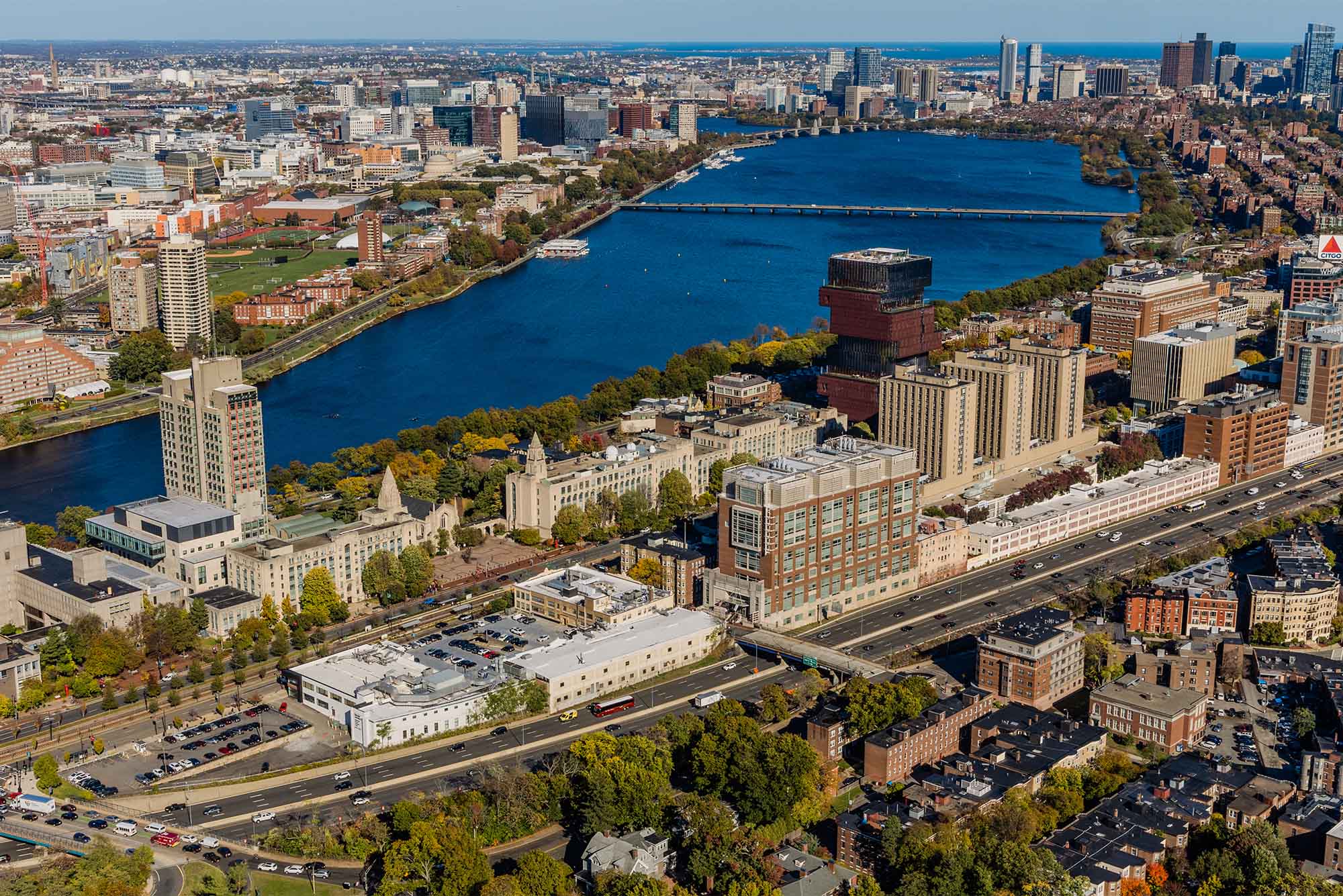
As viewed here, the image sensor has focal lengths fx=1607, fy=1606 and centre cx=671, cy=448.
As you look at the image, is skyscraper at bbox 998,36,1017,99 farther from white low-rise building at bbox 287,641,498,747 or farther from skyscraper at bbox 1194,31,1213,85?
white low-rise building at bbox 287,641,498,747

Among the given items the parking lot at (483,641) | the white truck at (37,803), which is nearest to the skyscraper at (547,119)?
the parking lot at (483,641)

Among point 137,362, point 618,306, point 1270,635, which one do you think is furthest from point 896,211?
point 1270,635

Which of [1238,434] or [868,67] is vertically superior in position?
[868,67]

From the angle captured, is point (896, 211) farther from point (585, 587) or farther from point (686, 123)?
point (585, 587)

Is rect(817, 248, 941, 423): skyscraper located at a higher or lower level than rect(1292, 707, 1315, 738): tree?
higher

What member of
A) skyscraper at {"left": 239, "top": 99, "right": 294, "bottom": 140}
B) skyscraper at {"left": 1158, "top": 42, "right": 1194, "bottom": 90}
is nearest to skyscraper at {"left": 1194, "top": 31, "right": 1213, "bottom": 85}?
skyscraper at {"left": 1158, "top": 42, "right": 1194, "bottom": 90}

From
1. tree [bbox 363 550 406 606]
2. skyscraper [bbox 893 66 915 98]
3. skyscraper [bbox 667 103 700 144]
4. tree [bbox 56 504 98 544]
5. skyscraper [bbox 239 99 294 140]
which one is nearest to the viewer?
tree [bbox 363 550 406 606]
